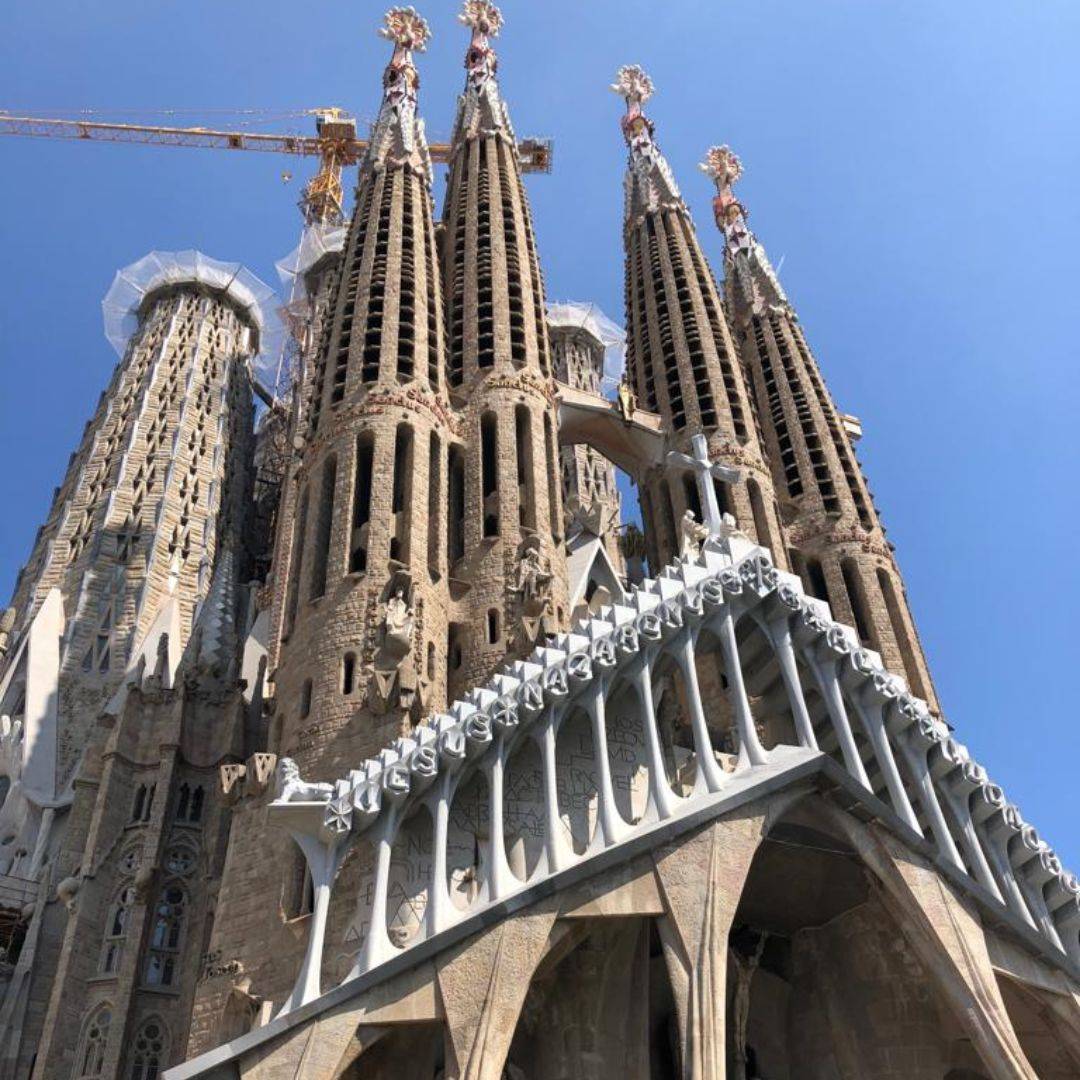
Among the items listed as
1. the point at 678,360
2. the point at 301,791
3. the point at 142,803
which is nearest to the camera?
the point at 301,791

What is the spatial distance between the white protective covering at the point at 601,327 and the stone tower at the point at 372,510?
64.1ft

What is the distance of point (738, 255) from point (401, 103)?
1173 cm

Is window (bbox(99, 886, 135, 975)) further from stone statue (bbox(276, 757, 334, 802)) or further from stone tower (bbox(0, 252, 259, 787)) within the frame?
stone statue (bbox(276, 757, 334, 802))

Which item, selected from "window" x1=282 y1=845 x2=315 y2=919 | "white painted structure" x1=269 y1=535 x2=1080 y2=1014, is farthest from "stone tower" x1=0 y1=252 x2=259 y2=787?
"white painted structure" x1=269 y1=535 x2=1080 y2=1014

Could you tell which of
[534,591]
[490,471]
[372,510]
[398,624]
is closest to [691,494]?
[490,471]

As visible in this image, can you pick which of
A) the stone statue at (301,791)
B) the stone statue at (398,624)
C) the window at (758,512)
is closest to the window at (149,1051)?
the stone statue at (398,624)

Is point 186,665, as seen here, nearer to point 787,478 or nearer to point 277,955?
point 277,955

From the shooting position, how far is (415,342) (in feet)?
83.7

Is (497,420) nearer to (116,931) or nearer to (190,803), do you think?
(190,803)

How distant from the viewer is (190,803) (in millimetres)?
23625

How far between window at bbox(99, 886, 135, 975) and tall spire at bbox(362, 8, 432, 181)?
19094 millimetres

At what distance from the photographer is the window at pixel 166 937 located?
2170cm

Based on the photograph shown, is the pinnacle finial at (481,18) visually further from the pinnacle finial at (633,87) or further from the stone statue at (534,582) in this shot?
the stone statue at (534,582)

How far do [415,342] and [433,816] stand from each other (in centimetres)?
1275
